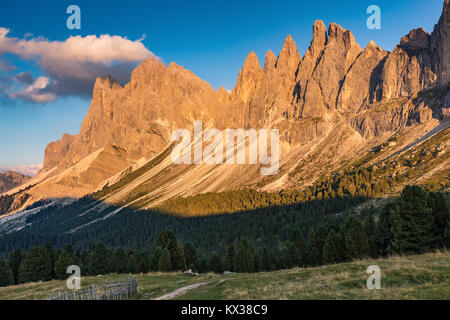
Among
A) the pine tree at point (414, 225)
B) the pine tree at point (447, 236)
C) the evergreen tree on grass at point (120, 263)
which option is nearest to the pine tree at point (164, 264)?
the evergreen tree on grass at point (120, 263)

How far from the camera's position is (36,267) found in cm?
7219

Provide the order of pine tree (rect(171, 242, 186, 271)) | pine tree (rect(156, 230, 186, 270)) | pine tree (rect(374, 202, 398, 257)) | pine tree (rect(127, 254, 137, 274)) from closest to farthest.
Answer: pine tree (rect(374, 202, 398, 257)), pine tree (rect(171, 242, 186, 271)), pine tree (rect(156, 230, 186, 270)), pine tree (rect(127, 254, 137, 274))

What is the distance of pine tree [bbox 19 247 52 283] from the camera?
71.2 m

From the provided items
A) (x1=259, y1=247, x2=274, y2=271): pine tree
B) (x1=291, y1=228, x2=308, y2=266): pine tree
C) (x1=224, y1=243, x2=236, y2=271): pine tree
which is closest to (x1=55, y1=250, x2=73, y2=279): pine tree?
(x1=224, y1=243, x2=236, y2=271): pine tree

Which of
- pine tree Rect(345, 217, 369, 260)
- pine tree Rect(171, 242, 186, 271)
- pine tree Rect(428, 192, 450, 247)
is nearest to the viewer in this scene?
pine tree Rect(428, 192, 450, 247)

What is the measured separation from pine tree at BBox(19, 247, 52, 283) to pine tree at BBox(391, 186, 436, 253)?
7442cm

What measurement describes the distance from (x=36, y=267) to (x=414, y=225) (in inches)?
3074

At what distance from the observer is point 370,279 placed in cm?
2181

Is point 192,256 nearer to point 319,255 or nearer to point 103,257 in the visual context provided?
point 103,257

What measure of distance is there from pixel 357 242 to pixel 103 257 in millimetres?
57813

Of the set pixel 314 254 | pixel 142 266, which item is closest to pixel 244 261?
pixel 314 254

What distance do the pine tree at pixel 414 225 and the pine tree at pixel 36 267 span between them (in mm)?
74423

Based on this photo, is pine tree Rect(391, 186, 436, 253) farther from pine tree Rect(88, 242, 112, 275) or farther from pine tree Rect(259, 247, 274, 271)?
pine tree Rect(88, 242, 112, 275)
